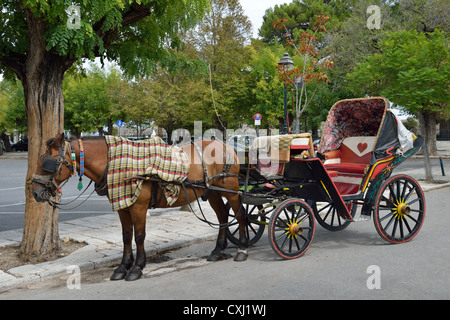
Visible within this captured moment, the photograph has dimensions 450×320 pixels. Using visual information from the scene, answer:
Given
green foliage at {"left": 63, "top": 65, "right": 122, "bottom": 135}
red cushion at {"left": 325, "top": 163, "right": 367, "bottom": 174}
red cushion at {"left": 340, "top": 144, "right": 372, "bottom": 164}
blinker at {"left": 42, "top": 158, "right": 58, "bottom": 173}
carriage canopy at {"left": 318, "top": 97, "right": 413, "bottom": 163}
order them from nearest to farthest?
blinker at {"left": 42, "top": 158, "right": 58, "bottom": 173}, carriage canopy at {"left": 318, "top": 97, "right": 413, "bottom": 163}, red cushion at {"left": 325, "top": 163, "right": 367, "bottom": 174}, red cushion at {"left": 340, "top": 144, "right": 372, "bottom": 164}, green foliage at {"left": 63, "top": 65, "right": 122, "bottom": 135}

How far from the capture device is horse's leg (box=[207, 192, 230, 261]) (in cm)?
600

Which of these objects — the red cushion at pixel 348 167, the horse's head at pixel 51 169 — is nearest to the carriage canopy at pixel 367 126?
the red cushion at pixel 348 167

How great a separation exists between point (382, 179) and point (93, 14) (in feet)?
16.5

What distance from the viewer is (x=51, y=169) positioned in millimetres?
4574

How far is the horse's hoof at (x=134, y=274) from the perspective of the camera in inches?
198

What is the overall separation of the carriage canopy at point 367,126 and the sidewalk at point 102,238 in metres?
2.96

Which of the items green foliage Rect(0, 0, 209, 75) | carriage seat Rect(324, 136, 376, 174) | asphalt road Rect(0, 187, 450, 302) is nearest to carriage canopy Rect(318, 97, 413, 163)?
carriage seat Rect(324, 136, 376, 174)

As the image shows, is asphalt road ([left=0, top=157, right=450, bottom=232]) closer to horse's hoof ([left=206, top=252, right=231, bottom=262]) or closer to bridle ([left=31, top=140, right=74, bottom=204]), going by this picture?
bridle ([left=31, top=140, right=74, bottom=204])

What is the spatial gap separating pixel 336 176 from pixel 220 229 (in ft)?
7.95

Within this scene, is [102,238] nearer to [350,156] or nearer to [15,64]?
[15,64]

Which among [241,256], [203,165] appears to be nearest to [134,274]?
[241,256]

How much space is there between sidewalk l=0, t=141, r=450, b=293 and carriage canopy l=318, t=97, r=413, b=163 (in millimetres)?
2963
